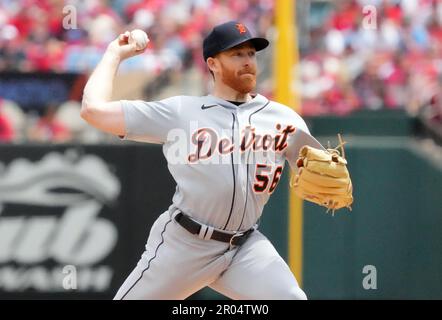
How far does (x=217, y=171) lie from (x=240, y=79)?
1.52 ft

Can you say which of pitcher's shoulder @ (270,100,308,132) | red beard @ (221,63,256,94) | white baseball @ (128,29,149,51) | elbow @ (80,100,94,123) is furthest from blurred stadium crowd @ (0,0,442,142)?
elbow @ (80,100,94,123)

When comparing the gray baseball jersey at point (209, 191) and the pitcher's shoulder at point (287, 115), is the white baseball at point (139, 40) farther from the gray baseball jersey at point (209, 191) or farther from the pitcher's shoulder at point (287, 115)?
the pitcher's shoulder at point (287, 115)

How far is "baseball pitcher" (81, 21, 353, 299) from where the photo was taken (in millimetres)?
5258

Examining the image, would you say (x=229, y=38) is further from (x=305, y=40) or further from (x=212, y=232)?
(x=305, y=40)

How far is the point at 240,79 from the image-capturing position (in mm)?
5367

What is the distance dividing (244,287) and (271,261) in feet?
0.58

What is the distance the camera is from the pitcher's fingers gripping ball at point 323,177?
17.6 feet

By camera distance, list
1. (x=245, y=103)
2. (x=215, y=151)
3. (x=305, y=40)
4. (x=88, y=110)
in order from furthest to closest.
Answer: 1. (x=305, y=40)
2. (x=245, y=103)
3. (x=215, y=151)
4. (x=88, y=110)

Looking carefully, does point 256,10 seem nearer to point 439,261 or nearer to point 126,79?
point 126,79

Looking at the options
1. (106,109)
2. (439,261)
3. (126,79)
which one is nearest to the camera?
(106,109)

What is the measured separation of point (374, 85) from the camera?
1086 centimetres

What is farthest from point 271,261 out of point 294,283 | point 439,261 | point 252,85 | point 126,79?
point 126,79

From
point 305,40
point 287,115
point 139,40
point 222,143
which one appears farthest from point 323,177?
point 305,40

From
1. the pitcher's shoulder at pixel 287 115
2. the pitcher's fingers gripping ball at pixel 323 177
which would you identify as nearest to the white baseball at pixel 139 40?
the pitcher's shoulder at pixel 287 115
